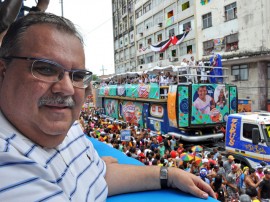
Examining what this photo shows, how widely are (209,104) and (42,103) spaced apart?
11.6 meters

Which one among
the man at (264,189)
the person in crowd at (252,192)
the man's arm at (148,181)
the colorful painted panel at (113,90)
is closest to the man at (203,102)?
the man at (264,189)

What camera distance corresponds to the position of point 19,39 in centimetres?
129

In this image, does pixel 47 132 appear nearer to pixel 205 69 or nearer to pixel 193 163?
pixel 193 163

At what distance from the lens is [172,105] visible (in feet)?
38.7

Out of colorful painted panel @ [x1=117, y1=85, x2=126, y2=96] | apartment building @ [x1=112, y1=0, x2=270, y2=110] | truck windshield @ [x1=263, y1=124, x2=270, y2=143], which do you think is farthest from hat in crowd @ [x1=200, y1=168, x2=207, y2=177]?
apartment building @ [x1=112, y1=0, x2=270, y2=110]

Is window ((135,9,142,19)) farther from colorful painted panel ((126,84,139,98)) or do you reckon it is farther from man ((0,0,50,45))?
man ((0,0,50,45))

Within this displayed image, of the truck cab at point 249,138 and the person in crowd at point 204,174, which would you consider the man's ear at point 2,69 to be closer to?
the person in crowd at point 204,174

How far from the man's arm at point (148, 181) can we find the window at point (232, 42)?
72.1 feet

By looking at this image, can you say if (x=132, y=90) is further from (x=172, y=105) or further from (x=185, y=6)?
(x=185, y=6)

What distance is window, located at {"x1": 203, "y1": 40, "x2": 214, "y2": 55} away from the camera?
24641 mm

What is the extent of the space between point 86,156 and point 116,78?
24451 mm

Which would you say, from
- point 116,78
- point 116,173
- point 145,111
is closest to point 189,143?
point 145,111

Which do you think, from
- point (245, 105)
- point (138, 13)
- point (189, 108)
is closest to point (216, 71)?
point (189, 108)

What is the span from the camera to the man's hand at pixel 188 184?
1.64 m
